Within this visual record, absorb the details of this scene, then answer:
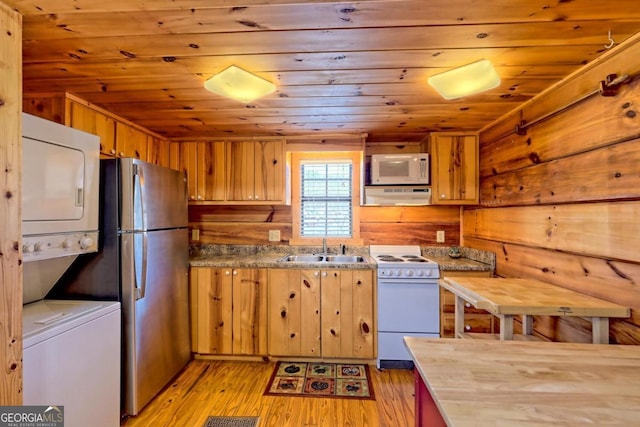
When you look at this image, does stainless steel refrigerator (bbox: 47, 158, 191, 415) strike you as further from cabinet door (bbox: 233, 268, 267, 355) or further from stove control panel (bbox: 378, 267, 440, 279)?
stove control panel (bbox: 378, 267, 440, 279)

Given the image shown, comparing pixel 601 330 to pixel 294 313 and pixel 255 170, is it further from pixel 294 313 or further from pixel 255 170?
pixel 255 170

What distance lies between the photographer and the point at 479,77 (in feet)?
5.31

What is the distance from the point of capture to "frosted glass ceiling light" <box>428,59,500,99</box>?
1562mm

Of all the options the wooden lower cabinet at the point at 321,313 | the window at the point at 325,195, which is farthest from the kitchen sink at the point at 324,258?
Answer: the wooden lower cabinet at the point at 321,313

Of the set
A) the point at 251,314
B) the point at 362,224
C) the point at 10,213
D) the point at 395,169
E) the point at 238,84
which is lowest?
the point at 251,314

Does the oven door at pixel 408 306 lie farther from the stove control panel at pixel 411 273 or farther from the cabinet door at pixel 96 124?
the cabinet door at pixel 96 124

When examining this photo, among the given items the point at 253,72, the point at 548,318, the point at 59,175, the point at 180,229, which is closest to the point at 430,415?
the point at 548,318

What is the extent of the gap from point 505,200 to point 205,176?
9.00 ft

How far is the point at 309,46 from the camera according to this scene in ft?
4.59

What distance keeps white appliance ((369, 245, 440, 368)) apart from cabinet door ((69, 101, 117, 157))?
2.37 m

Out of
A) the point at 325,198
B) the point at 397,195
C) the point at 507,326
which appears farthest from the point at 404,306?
the point at 325,198

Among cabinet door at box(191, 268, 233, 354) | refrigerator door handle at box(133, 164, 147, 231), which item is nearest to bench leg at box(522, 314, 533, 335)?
cabinet door at box(191, 268, 233, 354)

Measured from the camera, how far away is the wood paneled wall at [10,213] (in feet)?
3.63

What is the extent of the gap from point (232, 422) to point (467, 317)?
196 cm
